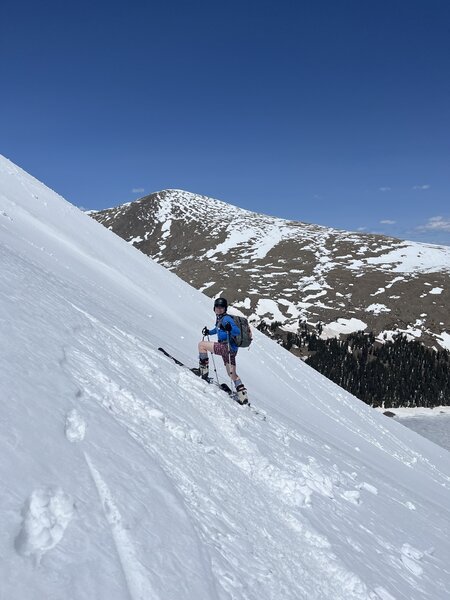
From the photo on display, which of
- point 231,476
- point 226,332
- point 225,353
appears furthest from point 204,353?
point 231,476

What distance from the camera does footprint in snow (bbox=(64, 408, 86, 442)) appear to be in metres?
5.43

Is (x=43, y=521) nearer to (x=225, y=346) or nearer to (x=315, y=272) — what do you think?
(x=225, y=346)

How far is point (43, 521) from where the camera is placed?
155 inches

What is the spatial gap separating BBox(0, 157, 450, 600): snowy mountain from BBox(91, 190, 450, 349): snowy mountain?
7655cm

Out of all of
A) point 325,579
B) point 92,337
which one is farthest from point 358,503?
point 92,337

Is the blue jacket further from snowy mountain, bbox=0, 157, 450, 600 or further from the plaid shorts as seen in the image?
snowy mountain, bbox=0, 157, 450, 600

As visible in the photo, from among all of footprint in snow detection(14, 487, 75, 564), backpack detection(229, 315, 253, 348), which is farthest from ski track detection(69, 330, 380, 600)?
footprint in snow detection(14, 487, 75, 564)

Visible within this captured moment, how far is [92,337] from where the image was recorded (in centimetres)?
995

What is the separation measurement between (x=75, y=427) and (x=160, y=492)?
4.70 feet

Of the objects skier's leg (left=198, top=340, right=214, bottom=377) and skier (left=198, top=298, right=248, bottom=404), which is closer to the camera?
skier (left=198, top=298, right=248, bottom=404)

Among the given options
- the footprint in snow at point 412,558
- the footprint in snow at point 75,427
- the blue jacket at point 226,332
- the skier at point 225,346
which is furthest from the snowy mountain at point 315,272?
the footprint in snow at point 75,427

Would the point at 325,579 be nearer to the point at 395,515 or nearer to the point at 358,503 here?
the point at 358,503

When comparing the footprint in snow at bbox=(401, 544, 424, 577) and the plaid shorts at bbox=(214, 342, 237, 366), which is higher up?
the plaid shorts at bbox=(214, 342, 237, 366)

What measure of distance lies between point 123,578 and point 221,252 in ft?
474
